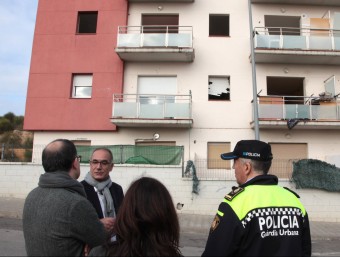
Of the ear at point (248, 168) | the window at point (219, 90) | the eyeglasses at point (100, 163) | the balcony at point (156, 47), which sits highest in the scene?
the balcony at point (156, 47)

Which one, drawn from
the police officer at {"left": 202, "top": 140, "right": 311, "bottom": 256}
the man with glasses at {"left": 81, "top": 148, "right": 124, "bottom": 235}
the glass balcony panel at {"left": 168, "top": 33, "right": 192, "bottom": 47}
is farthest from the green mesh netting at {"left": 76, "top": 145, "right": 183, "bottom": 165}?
the police officer at {"left": 202, "top": 140, "right": 311, "bottom": 256}

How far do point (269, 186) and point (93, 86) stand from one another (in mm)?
14654

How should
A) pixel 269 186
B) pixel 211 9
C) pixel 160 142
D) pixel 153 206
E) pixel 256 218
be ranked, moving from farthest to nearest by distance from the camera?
pixel 211 9 < pixel 160 142 < pixel 269 186 < pixel 256 218 < pixel 153 206

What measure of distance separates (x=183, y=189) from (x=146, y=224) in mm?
11151

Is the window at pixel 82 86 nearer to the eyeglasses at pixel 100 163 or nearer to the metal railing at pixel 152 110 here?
the metal railing at pixel 152 110

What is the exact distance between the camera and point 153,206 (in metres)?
1.71

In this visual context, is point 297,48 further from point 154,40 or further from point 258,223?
point 258,223

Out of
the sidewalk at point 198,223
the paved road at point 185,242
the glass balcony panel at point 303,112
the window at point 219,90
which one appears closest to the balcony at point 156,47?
the window at point 219,90

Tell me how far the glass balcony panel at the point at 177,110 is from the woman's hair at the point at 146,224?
1279 centimetres

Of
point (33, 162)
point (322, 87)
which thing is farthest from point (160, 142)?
point (322, 87)

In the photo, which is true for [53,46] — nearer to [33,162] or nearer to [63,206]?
[33,162]

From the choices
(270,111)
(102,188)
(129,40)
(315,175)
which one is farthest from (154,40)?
(102,188)

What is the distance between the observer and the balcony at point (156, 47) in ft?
48.9

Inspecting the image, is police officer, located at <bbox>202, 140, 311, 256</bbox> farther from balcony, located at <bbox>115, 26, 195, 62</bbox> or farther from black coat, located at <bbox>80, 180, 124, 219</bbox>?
balcony, located at <bbox>115, 26, 195, 62</bbox>
